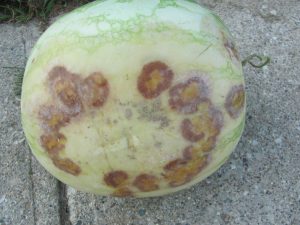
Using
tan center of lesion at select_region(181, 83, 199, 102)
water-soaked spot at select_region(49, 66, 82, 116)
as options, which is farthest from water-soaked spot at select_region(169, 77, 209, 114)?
water-soaked spot at select_region(49, 66, 82, 116)

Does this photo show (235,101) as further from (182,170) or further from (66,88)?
(66,88)

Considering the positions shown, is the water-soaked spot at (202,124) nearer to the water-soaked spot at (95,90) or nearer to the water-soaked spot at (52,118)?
the water-soaked spot at (95,90)

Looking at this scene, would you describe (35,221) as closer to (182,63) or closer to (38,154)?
(38,154)

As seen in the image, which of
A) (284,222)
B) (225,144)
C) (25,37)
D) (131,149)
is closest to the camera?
(131,149)

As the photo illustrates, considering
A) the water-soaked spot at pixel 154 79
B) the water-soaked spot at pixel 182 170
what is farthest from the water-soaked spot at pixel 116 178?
the water-soaked spot at pixel 154 79

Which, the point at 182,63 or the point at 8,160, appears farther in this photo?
the point at 8,160

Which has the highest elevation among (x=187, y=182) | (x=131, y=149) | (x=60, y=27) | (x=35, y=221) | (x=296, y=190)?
(x=60, y=27)

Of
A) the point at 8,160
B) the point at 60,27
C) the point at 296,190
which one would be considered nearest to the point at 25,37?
the point at 8,160

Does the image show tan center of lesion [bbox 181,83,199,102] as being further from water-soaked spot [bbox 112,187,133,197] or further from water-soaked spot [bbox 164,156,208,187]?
water-soaked spot [bbox 112,187,133,197]
